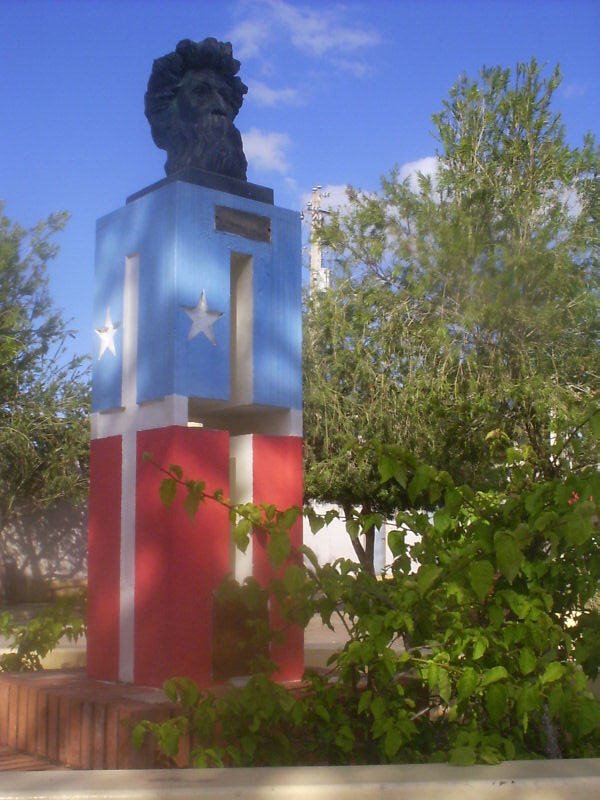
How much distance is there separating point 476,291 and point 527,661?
382 inches

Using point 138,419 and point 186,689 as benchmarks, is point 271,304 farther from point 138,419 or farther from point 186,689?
point 186,689

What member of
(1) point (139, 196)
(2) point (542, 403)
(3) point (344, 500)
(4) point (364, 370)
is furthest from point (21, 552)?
(1) point (139, 196)

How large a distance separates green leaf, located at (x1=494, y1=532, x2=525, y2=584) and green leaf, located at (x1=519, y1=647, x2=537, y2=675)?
24 centimetres

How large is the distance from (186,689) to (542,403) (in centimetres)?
827

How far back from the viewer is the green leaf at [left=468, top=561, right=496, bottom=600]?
2.74 meters

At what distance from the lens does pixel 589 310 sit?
1189cm

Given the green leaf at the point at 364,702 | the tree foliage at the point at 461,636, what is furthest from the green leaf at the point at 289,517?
the green leaf at the point at 364,702

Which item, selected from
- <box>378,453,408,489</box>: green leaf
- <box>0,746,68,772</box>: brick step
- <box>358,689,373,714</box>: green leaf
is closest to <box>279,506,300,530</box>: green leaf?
<box>378,453,408,489</box>: green leaf

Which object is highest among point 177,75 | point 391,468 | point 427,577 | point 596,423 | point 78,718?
point 177,75

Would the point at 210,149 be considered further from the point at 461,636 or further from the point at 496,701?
the point at 496,701

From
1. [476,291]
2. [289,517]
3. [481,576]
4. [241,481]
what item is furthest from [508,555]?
[476,291]

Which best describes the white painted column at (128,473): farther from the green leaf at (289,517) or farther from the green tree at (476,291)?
the green tree at (476,291)

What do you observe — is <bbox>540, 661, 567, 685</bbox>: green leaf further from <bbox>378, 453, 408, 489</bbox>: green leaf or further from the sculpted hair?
the sculpted hair

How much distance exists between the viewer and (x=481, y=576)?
9.04 feet
